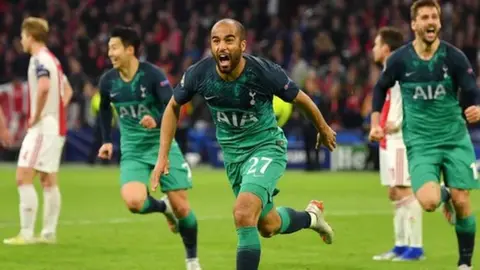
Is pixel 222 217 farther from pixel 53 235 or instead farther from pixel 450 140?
pixel 450 140

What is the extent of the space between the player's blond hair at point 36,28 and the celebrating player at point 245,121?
14.3ft

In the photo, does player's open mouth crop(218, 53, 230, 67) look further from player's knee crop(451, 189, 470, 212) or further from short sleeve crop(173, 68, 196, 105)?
player's knee crop(451, 189, 470, 212)

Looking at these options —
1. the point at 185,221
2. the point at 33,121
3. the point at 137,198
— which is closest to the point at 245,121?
the point at 185,221

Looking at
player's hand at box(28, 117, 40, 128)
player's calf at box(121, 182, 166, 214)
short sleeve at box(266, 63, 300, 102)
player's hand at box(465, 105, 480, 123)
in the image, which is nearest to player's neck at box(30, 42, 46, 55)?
player's hand at box(28, 117, 40, 128)

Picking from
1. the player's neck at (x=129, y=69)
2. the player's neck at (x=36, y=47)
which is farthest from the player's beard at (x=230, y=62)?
the player's neck at (x=36, y=47)

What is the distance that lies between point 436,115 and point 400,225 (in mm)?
1840

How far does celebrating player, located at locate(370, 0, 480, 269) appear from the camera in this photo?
9.69 m

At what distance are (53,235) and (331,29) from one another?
17170mm

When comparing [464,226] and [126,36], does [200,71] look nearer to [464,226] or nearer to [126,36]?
[126,36]

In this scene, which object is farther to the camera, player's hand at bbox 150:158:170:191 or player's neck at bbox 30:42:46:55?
player's neck at bbox 30:42:46:55

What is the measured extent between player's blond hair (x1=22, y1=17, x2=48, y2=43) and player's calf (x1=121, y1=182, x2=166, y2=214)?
282cm

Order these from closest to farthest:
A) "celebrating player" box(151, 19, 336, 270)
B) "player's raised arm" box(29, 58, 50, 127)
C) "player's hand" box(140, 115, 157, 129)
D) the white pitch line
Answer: "celebrating player" box(151, 19, 336, 270), "player's hand" box(140, 115, 157, 129), "player's raised arm" box(29, 58, 50, 127), the white pitch line

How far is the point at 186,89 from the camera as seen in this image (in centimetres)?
859

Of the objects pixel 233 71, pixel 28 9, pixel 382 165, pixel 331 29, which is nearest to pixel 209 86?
pixel 233 71
